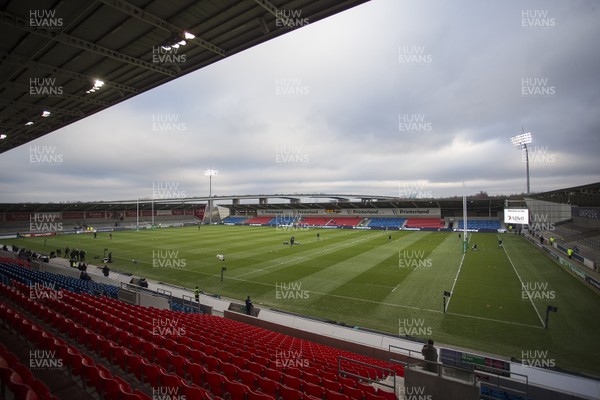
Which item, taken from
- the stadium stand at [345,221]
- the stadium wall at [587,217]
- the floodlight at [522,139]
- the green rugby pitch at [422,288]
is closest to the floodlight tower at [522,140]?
the floodlight at [522,139]

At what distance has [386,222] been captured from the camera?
2633 inches

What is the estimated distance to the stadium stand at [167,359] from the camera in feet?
15.9

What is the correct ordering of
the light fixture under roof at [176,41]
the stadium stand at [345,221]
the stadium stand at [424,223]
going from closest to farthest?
1. the light fixture under roof at [176,41]
2. the stadium stand at [424,223]
3. the stadium stand at [345,221]

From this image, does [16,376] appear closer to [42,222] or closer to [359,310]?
[359,310]

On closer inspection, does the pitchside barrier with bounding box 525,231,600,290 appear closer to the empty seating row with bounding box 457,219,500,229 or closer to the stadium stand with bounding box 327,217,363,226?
the empty seating row with bounding box 457,219,500,229

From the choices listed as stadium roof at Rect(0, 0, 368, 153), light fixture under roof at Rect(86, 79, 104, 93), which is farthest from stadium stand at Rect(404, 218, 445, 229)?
light fixture under roof at Rect(86, 79, 104, 93)

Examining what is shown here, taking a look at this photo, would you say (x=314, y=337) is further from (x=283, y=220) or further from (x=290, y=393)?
(x=283, y=220)

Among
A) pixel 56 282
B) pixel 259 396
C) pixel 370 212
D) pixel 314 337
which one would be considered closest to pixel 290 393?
pixel 259 396

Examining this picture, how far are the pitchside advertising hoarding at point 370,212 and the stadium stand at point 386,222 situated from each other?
225 cm

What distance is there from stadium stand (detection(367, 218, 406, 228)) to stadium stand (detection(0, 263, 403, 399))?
58108 millimetres

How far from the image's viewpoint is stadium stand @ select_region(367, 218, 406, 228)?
64062 mm

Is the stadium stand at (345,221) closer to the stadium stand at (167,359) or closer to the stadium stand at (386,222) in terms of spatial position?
the stadium stand at (386,222)

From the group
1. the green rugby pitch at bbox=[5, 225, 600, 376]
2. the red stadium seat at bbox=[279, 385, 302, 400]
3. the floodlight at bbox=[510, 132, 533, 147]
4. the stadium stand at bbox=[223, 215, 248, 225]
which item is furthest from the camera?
the stadium stand at bbox=[223, 215, 248, 225]

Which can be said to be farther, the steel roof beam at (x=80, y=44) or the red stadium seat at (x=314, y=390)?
the steel roof beam at (x=80, y=44)
